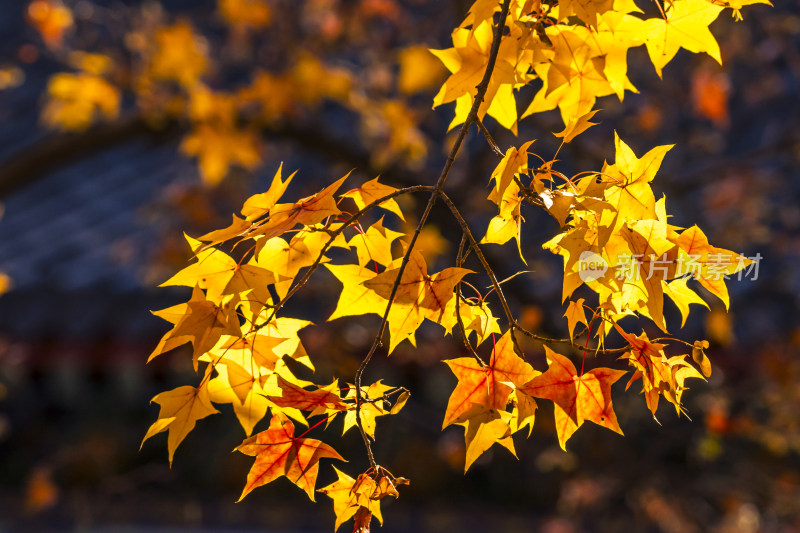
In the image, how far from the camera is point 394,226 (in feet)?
9.45

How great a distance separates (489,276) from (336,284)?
2082mm

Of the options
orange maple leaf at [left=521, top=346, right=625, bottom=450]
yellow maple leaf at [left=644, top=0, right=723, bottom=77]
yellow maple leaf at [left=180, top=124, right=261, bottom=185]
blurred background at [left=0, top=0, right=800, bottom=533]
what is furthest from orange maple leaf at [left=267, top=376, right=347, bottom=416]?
yellow maple leaf at [left=180, top=124, right=261, bottom=185]

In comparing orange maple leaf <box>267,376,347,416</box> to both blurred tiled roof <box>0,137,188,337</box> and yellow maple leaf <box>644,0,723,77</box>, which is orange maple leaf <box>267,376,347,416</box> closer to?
yellow maple leaf <box>644,0,723,77</box>

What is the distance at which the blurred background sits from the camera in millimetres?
2131

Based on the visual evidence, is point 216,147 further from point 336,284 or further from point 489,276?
point 489,276

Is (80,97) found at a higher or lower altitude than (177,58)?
lower

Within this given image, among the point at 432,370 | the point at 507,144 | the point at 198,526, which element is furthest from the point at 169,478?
the point at 507,144

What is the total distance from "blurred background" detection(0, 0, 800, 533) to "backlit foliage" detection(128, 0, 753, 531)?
120cm

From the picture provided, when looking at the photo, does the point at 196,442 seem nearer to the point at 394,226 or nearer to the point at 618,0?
the point at 394,226

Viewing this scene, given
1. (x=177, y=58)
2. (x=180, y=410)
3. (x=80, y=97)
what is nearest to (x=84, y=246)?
Answer: (x=80, y=97)

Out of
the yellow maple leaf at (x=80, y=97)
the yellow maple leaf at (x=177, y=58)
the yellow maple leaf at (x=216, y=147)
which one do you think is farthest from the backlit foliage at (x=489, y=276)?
the yellow maple leaf at (x=80, y=97)

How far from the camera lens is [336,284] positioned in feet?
8.63

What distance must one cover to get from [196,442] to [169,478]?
23cm

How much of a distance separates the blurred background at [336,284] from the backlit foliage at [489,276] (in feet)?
3.94
